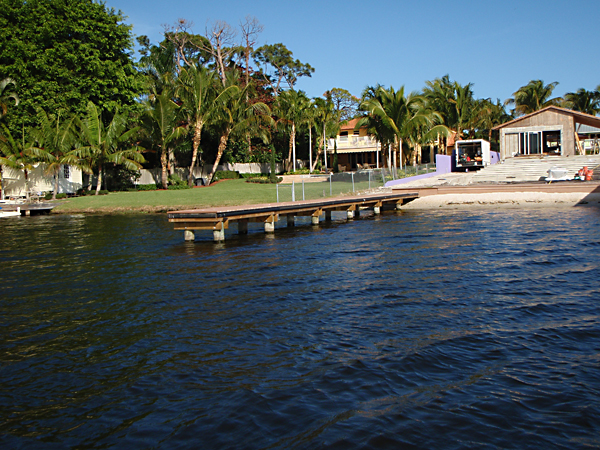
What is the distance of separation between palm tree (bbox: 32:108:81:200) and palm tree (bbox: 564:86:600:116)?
56.6 meters

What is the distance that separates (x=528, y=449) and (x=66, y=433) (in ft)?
13.6

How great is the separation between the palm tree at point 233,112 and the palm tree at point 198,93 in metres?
0.75

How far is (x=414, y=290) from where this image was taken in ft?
33.1

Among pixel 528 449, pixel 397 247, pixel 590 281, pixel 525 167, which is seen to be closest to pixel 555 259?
pixel 590 281

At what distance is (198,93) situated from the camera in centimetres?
4166

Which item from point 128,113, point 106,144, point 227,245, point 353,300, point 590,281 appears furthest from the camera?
point 128,113

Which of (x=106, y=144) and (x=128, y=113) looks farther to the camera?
(x=128, y=113)

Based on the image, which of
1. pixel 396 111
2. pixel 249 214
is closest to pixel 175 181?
pixel 396 111

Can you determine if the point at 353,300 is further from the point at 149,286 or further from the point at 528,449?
the point at 528,449

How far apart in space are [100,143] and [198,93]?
8.58 m

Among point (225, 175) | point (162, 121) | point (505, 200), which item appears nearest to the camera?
point (505, 200)

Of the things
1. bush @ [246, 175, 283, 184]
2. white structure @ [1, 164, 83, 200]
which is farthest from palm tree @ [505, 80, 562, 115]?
white structure @ [1, 164, 83, 200]

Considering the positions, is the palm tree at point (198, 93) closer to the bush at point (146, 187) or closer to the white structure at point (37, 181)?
the bush at point (146, 187)

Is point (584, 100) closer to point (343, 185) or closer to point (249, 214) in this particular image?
point (343, 185)
